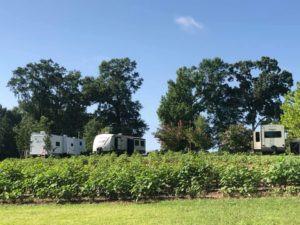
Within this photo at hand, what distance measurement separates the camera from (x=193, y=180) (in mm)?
11711

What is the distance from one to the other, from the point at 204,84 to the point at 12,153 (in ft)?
82.9

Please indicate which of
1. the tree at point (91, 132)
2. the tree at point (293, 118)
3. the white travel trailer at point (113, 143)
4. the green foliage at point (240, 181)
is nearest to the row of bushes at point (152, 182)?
the green foliage at point (240, 181)

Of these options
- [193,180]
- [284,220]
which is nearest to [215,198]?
[193,180]

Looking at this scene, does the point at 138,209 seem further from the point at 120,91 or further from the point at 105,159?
the point at 120,91

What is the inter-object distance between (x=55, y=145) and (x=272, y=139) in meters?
18.4

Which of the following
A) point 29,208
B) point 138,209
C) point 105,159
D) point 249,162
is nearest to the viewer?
point 138,209

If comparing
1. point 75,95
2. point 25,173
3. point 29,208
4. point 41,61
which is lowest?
point 29,208

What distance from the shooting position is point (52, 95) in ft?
214

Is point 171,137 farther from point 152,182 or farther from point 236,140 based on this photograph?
point 152,182

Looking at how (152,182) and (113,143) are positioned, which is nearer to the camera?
(152,182)

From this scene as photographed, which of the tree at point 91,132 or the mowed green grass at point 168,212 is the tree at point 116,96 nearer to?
the tree at point 91,132

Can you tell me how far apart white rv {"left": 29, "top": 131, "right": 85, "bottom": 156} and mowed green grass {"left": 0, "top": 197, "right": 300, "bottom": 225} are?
29878mm

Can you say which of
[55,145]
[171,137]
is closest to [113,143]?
[55,145]

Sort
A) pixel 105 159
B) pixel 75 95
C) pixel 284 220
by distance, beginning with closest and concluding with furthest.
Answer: pixel 284 220 → pixel 105 159 → pixel 75 95
